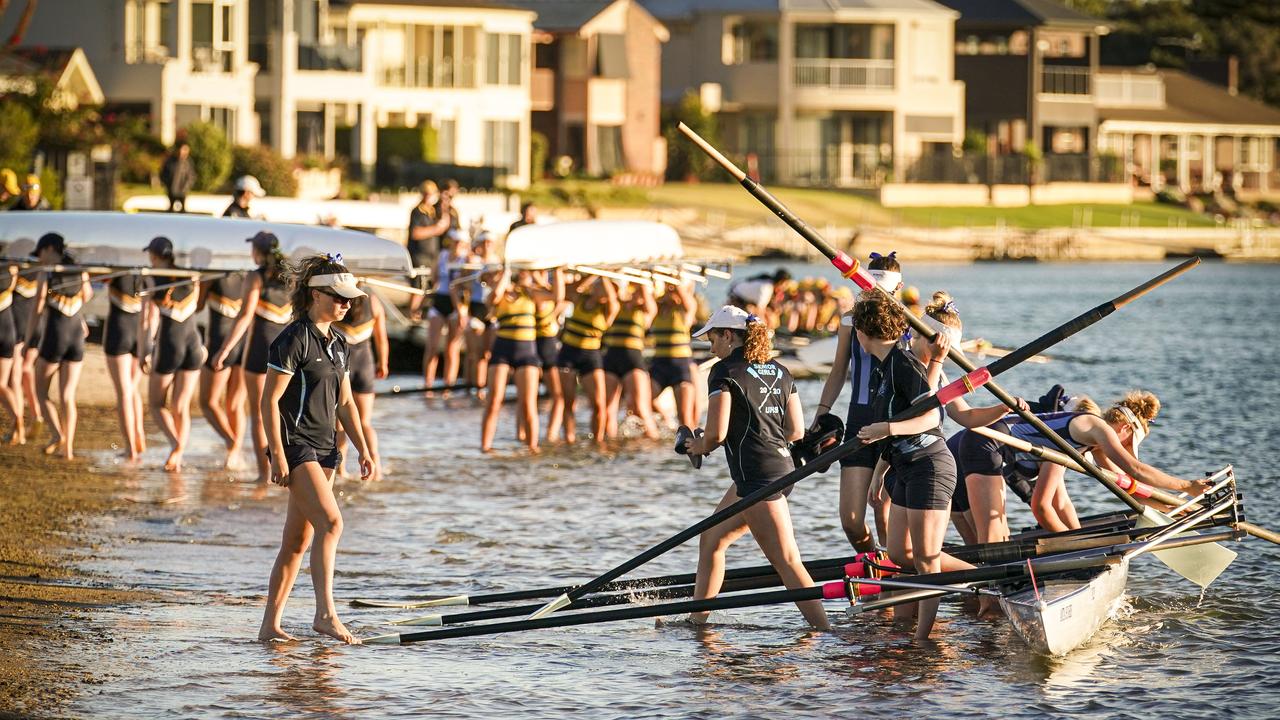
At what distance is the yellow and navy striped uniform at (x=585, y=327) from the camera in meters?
18.5

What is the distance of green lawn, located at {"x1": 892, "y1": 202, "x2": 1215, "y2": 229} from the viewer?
7044 cm

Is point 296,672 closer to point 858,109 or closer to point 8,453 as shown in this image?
point 8,453

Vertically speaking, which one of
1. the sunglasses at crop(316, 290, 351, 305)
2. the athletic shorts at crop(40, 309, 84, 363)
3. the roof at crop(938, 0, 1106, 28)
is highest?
the roof at crop(938, 0, 1106, 28)

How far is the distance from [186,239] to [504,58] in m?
46.0

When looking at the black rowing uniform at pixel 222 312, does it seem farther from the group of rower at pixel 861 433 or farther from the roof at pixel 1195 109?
the roof at pixel 1195 109

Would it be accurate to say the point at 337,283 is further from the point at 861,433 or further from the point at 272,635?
the point at 861,433

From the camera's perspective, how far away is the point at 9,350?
16953mm

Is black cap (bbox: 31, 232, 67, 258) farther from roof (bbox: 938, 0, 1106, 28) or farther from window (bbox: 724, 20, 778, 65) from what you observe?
roof (bbox: 938, 0, 1106, 28)

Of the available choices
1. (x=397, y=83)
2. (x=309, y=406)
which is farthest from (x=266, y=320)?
(x=397, y=83)

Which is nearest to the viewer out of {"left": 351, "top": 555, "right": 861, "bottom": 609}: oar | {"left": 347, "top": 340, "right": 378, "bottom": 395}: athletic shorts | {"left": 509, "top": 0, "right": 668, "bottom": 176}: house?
{"left": 351, "top": 555, "right": 861, "bottom": 609}: oar

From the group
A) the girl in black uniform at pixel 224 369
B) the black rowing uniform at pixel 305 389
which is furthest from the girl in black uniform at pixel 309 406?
the girl in black uniform at pixel 224 369

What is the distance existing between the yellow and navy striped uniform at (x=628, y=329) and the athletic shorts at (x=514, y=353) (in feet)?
4.59

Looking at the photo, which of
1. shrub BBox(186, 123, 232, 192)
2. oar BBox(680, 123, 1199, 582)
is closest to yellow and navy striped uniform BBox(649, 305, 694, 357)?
oar BBox(680, 123, 1199, 582)

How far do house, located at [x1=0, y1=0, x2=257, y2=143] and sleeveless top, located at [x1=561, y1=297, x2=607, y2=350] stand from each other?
124 feet
